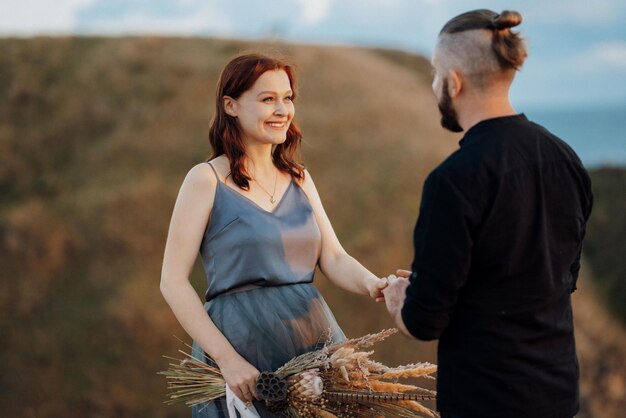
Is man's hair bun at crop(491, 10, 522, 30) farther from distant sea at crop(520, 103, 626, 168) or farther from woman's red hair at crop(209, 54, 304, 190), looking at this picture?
distant sea at crop(520, 103, 626, 168)

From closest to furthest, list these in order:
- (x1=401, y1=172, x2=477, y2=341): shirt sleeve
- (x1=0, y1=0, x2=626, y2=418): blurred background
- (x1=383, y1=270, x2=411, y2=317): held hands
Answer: (x1=401, y1=172, x2=477, y2=341): shirt sleeve, (x1=383, y1=270, x2=411, y2=317): held hands, (x1=0, y1=0, x2=626, y2=418): blurred background

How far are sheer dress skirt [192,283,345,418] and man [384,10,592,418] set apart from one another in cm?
88

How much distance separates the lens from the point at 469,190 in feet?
8.72

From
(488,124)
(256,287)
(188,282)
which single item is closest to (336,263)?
(256,287)

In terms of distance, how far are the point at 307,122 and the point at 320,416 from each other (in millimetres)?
21656

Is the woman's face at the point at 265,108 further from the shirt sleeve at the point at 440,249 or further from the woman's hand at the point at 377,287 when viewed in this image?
the shirt sleeve at the point at 440,249

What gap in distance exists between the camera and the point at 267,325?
3602mm

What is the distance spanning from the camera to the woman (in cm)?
353

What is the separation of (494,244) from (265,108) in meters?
1.38

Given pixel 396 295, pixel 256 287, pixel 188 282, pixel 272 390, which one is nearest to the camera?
pixel 396 295

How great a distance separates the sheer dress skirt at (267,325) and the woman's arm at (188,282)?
11cm

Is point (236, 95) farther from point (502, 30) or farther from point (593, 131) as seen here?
point (593, 131)

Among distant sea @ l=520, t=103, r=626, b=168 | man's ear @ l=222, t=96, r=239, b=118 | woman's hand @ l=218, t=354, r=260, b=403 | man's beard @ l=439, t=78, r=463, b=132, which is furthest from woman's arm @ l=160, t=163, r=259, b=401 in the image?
distant sea @ l=520, t=103, r=626, b=168

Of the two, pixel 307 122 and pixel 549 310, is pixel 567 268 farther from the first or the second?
pixel 307 122
